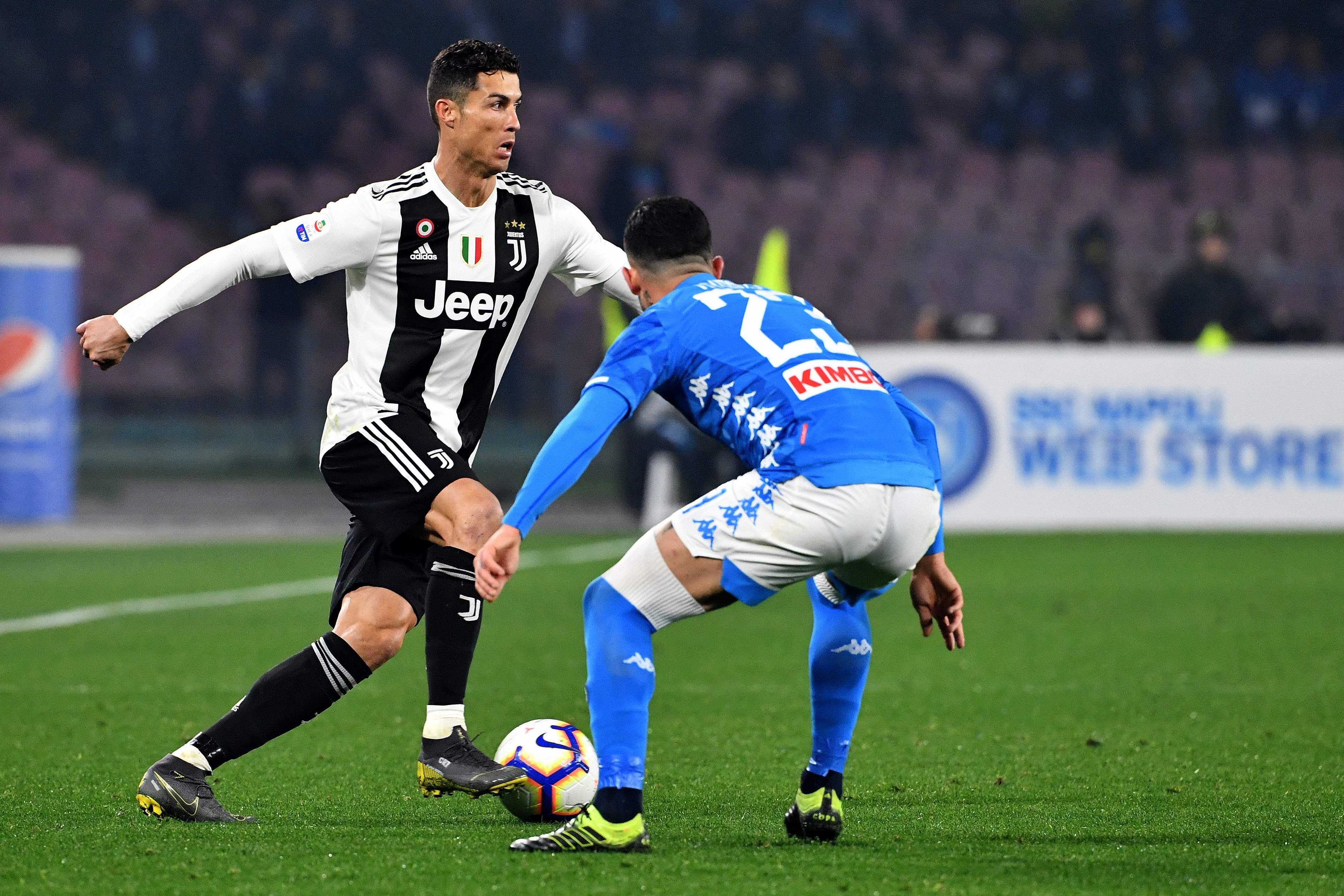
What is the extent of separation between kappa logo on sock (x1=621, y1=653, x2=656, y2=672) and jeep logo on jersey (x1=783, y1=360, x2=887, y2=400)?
26.3 inches

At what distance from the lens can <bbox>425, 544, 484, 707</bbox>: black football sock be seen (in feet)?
15.2

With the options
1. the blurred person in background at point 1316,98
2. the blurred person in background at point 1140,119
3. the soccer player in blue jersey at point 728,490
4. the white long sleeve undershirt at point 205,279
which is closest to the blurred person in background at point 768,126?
the blurred person in background at point 1140,119

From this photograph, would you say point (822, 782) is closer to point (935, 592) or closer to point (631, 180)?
point (935, 592)

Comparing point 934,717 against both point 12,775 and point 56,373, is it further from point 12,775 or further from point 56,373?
point 56,373

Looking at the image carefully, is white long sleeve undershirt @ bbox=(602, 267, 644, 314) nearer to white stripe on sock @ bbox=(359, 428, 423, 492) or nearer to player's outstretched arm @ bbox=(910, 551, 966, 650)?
white stripe on sock @ bbox=(359, 428, 423, 492)

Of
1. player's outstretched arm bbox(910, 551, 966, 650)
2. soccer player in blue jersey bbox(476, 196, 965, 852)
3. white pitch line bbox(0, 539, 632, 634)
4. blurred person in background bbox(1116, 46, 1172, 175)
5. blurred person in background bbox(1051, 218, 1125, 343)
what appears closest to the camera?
soccer player in blue jersey bbox(476, 196, 965, 852)

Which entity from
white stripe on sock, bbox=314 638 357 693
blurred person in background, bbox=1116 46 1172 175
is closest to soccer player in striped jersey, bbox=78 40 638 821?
white stripe on sock, bbox=314 638 357 693

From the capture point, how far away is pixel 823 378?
13.0ft

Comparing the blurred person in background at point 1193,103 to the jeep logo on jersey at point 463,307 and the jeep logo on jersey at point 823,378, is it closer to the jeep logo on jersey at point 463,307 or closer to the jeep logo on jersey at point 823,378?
the jeep logo on jersey at point 463,307

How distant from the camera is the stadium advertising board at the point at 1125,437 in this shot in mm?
13805

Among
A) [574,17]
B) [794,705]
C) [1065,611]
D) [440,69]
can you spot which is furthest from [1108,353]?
[574,17]

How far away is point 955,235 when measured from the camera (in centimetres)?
1897

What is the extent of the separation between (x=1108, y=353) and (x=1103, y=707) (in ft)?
25.9

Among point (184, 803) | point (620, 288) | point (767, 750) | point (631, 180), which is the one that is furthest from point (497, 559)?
point (631, 180)
